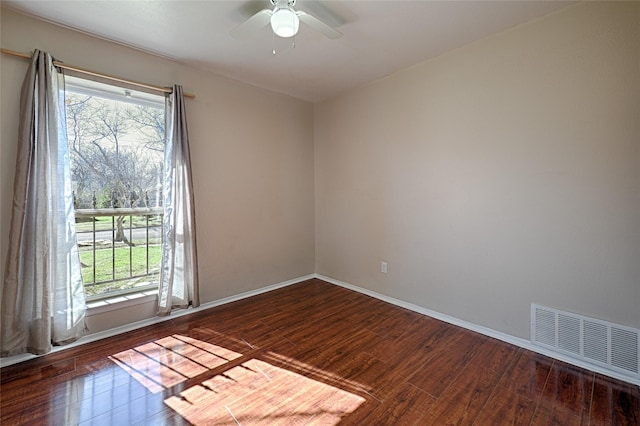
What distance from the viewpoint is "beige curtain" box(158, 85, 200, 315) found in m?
2.72

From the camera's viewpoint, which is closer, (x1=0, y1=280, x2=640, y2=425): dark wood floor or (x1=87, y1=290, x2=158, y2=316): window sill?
(x1=0, y1=280, x2=640, y2=425): dark wood floor

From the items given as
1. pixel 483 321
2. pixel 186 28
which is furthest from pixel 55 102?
pixel 483 321

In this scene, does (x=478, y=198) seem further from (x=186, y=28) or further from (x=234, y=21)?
(x=186, y=28)

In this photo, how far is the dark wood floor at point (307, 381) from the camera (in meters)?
1.60

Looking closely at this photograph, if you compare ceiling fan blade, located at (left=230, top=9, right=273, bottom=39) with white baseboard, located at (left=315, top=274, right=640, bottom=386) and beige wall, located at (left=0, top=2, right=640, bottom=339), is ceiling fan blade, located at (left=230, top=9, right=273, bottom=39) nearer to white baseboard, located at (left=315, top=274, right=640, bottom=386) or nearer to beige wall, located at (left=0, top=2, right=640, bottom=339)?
beige wall, located at (left=0, top=2, right=640, bottom=339)

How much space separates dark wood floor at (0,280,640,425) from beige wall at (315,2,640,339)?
0.53 metres

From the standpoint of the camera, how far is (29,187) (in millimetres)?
2039

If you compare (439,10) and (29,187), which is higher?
(439,10)

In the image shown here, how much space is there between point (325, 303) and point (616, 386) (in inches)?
90.8

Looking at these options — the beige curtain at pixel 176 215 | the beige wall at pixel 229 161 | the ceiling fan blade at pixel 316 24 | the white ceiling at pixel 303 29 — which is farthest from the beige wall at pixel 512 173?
the beige curtain at pixel 176 215

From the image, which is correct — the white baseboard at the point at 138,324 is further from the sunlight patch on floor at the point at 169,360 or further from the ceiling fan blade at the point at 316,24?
the ceiling fan blade at the point at 316,24

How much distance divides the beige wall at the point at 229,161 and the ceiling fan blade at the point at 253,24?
126cm

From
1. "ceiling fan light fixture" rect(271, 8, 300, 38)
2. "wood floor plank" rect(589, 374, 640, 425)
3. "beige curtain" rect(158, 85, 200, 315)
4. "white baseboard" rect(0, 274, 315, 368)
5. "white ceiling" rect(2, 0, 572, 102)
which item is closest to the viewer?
"wood floor plank" rect(589, 374, 640, 425)

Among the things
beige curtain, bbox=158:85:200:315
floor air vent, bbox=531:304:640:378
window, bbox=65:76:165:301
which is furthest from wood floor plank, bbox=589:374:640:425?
window, bbox=65:76:165:301
